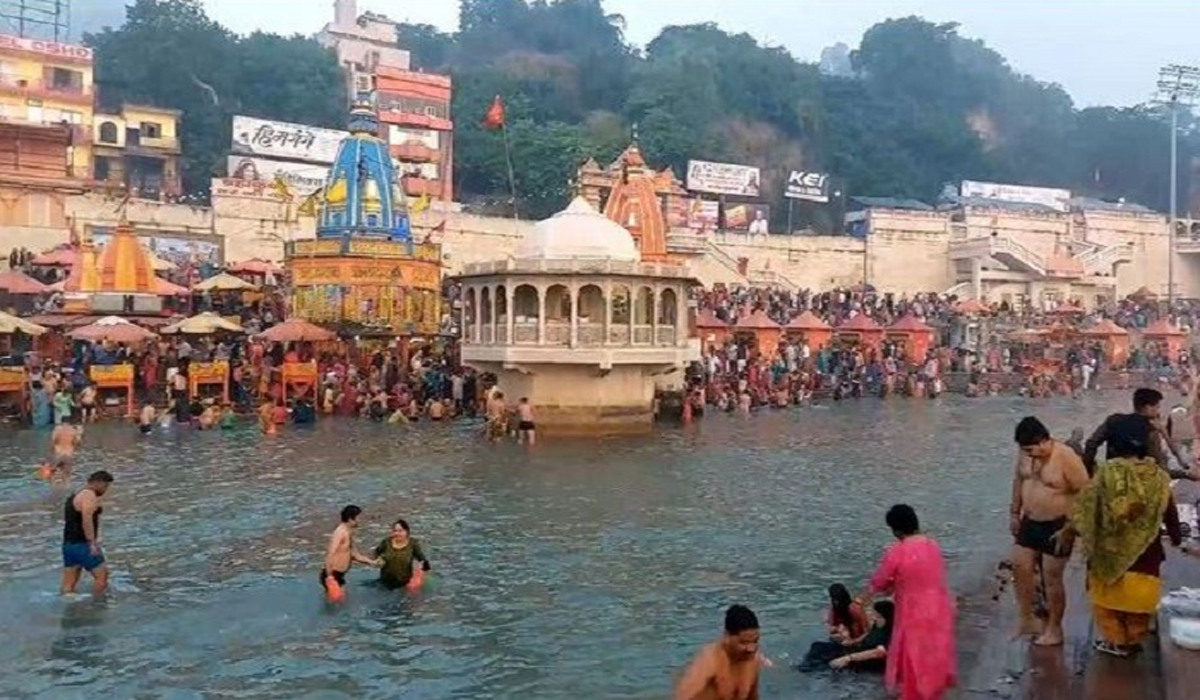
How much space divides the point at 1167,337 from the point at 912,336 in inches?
440

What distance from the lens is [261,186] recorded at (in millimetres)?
41250

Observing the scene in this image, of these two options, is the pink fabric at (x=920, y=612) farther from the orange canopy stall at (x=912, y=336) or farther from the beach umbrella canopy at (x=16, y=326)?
the orange canopy stall at (x=912, y=336)

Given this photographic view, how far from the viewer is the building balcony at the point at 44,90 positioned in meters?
47.4

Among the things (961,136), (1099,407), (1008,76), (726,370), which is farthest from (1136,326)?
(1008,76)

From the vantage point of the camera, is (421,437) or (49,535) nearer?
(49,535)

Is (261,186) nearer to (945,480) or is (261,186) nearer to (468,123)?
(468,123)

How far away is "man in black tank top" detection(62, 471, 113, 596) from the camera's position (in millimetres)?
9375

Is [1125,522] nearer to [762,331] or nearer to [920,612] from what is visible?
[920,612]

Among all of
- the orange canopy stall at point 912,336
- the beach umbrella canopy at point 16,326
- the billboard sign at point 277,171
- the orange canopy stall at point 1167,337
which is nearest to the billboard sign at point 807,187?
the orange canopy stall at point 1167,337

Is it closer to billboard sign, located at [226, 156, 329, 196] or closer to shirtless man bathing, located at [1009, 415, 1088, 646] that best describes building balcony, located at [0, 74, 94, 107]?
billboard sign, located at [226, 156, 329, 196]

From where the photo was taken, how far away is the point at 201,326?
2619cm

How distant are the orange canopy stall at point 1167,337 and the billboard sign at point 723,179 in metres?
23.4

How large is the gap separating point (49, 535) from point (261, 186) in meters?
30.8

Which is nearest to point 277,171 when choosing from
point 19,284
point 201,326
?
point 19,284
